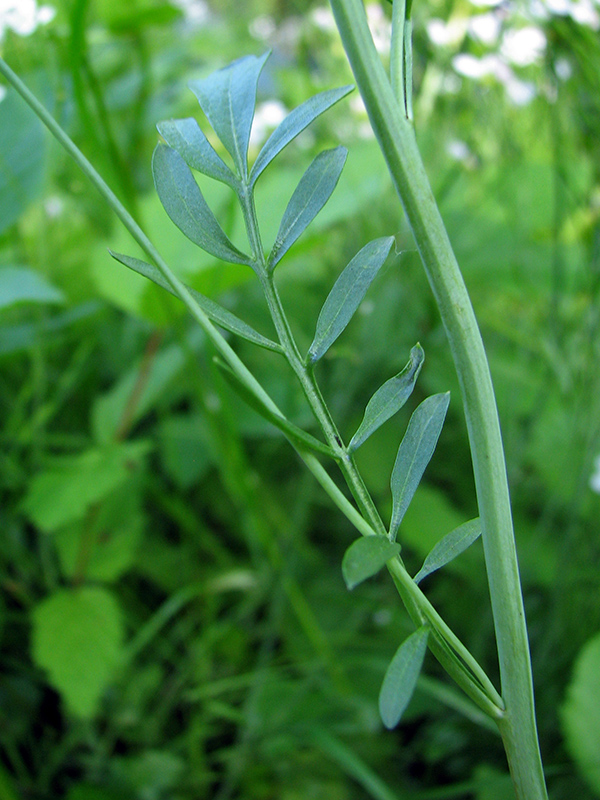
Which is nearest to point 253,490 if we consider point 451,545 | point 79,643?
point 79,643

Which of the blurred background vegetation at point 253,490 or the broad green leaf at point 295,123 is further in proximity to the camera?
the blurred background vegetation at point 253,490

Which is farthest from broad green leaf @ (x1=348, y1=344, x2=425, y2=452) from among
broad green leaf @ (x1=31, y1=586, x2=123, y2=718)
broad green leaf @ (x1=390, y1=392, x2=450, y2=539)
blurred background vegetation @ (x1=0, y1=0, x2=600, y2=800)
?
broad green leaf @ (x1=31, y1=586, x2=123, y2=718)

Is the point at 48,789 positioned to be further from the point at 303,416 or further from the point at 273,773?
the point at 303,416

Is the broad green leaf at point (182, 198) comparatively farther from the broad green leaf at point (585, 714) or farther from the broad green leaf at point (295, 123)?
the broad green leaf at point (585, 714)

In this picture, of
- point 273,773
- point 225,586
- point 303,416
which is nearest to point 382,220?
point 303,416

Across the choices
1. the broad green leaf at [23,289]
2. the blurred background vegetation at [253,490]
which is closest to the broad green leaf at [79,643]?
the blurred background vegetation at [253,490]

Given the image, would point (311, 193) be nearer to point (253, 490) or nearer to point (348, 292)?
point (348, 292)

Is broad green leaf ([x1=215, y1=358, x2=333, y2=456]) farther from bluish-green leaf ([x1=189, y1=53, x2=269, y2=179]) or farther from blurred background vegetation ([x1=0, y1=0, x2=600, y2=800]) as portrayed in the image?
blurred background vegetation ([x1=0, y1=0, x2=600, y2=800])
